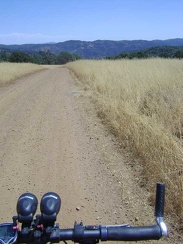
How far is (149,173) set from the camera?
3.99 m

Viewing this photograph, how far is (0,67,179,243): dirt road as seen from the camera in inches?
134

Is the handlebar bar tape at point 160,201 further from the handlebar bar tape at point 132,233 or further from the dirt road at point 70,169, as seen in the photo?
the dirt road at point 70,169

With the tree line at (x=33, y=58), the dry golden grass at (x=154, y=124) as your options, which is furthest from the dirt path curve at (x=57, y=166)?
the tree line at (x=33, y=58)

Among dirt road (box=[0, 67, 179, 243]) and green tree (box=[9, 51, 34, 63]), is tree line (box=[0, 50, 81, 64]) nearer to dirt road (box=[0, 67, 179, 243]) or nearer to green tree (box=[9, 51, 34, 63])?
green tree (box=[9, 51, 34, 63])

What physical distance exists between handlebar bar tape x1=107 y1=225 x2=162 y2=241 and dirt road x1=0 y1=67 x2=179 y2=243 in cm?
195

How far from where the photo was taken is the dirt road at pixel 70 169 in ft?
11.1

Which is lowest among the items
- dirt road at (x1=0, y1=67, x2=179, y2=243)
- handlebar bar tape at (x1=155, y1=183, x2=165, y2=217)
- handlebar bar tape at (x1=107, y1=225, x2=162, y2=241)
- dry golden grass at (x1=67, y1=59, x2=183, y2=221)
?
dirt road at (x1=0, y1=67, x2=179, y2=243)

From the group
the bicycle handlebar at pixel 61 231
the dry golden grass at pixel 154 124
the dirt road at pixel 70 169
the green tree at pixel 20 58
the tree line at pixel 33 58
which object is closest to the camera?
the bicycle handlebar at pixel 61 231

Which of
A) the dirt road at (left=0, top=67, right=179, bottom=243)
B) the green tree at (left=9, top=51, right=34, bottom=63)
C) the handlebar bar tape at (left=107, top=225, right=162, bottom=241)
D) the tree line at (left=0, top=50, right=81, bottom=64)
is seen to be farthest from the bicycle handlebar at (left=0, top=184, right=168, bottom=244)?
the green tree at (left=9, top=51, right=34, bottom=63)

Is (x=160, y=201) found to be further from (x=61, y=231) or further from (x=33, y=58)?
(x=33, y=58)

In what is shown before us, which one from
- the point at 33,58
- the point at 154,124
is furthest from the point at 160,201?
the point at 33,58

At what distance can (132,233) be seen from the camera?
126 centimetres

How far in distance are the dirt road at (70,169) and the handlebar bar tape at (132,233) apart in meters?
1.95

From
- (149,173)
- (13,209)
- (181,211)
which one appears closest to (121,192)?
(149,173)
